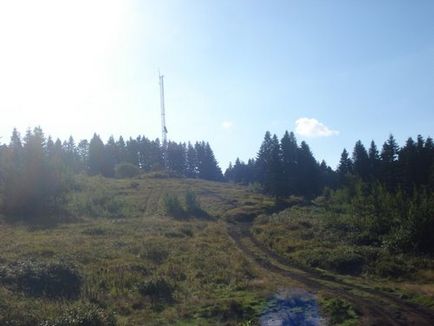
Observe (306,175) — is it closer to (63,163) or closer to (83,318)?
(63,163)

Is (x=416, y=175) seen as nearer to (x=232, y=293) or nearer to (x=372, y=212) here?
(x=372, y=212)

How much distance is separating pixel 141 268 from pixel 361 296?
14.9 metres

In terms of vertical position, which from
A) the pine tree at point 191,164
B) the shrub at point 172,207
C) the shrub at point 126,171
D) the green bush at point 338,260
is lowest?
the green bush at point 338,260

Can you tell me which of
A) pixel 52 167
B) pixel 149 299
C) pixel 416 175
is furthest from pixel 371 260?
pixel 416 175

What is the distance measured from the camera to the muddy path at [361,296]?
2391 centimetres

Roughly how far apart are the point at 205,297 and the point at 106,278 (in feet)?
22.3

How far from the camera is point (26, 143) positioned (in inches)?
2803

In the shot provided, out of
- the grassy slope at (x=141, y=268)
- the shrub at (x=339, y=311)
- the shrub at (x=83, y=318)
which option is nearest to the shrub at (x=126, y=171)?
the grassy slope at (x=141, y=268)

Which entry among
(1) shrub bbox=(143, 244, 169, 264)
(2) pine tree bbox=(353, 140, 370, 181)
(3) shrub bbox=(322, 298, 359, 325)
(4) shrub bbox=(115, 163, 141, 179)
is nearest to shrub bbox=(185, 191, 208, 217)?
(1) shrub bbox=(143, 244, 169, 264)

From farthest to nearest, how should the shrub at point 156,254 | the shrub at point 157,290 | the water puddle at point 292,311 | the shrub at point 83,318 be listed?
the shrub at point 156,254, the shrub at point 157,290, the water puddle at point 292,311, the shrub at point 83,318

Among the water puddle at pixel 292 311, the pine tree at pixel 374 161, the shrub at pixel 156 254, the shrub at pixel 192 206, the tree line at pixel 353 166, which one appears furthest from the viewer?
the pine tree at pixel 374 161

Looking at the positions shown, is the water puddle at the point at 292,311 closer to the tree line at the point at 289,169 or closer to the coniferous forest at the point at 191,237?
the coniferous forest at the point at 191,237

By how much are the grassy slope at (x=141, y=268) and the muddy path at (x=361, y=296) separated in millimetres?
2301

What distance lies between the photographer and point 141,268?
34938 mm
